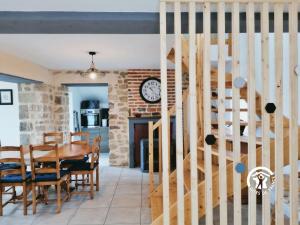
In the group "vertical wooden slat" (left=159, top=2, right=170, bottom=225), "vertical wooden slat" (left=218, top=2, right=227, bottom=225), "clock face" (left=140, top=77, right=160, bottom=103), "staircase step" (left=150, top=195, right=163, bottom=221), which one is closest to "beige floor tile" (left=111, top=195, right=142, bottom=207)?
"staircase step" (left=150, top=195, right=163, bottom=221)

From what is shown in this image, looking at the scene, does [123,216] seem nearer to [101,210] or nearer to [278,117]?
[101,210]

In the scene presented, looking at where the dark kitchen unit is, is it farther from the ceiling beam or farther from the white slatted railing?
the white slatted railing

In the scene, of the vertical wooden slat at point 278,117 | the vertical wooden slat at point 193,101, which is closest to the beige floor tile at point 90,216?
the vertical wooden slat at point 193,101

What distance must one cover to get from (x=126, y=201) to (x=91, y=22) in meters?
2.84

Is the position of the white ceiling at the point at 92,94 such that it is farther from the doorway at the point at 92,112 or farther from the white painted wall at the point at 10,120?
the white painted wall at the point at 10,120

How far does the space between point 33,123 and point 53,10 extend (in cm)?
403

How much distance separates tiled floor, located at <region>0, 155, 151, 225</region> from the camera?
3258 mm

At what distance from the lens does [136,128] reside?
19.8 feet

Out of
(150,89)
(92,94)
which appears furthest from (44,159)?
(92,94)

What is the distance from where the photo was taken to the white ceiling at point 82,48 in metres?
3.34

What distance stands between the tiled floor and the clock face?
216 cm

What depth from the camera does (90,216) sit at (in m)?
3.40

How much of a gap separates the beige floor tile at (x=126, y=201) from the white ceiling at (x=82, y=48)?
2.44m

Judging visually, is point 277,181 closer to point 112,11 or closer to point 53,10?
→ point 112,11
